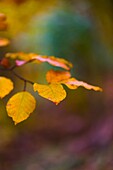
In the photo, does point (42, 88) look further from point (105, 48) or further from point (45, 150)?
point (105, 48)

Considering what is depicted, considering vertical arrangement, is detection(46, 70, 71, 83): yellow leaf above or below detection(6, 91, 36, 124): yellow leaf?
above

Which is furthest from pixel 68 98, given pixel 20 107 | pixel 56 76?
pixel 20 107

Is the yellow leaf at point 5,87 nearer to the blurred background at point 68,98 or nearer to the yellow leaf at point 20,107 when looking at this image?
the yellow leaf at point 20,107

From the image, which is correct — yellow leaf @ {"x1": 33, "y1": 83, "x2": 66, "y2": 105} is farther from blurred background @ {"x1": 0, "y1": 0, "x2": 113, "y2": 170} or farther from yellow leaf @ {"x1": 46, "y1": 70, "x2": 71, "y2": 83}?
blurred background @ {"x1": 0, "y1": 0, "x2": 113, "y2": 170}

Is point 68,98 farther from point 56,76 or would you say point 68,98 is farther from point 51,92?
point 51,92

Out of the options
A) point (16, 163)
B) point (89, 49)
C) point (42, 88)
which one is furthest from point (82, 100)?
point (42, 88)

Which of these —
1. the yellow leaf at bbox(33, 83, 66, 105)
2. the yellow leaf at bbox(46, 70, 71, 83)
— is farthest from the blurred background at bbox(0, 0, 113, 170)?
the yellow leaf at bbox(33, 83, 66, 105)
